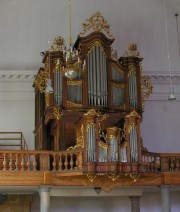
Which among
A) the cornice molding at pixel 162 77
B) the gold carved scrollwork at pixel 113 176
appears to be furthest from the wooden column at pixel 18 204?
the cornice molding at pixel 162 77

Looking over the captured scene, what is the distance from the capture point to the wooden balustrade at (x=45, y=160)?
1719cm

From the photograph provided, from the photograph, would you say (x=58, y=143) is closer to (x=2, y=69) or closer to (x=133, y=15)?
(x=2, y=69)

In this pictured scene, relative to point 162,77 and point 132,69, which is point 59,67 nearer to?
point 132,69

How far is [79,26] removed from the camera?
74.2 ft

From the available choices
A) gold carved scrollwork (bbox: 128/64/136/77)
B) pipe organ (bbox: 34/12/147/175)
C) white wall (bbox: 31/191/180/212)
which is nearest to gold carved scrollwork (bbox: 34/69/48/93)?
pipe organ (bbox: 34/12/147/175)

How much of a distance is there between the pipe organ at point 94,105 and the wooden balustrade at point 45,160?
36 cm

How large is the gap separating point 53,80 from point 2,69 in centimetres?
403

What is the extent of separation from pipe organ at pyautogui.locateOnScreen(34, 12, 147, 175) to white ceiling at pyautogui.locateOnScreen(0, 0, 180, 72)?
292cm

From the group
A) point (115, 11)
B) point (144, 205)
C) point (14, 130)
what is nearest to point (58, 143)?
point (14, 130)

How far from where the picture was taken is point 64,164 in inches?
688

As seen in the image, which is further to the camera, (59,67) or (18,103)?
(18,103)

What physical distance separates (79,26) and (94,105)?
17.5ft

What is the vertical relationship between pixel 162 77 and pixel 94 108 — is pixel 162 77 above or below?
above

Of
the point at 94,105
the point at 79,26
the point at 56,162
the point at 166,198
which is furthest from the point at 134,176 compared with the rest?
the point at 79,26
